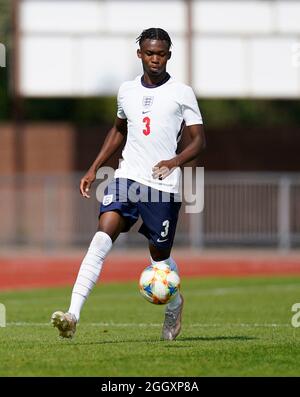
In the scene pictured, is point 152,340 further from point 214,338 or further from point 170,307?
point 214,338

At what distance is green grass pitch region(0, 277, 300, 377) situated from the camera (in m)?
9.39

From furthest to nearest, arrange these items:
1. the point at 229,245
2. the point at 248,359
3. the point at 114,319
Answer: the point at 229,245 < the point at 114,319 < the point at 248,359

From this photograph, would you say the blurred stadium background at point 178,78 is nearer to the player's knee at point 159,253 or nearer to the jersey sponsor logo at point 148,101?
the player's knee at point 159,253

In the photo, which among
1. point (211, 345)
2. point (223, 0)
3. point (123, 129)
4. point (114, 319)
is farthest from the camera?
point (223, 0)

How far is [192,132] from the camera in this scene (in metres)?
11.2

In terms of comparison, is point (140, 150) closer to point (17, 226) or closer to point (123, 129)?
point (123, 129)

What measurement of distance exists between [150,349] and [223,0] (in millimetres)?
25738

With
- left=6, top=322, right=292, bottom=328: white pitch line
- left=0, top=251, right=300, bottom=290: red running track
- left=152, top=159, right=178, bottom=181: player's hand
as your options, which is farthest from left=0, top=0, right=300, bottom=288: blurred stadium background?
left=152, top=159, right=178, bottom=181: player's hand

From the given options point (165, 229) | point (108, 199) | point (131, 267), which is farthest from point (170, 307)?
point (131, 267)

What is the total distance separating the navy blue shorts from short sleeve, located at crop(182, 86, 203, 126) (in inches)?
27.3

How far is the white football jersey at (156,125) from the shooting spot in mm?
11133

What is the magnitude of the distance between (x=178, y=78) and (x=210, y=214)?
4.83 metres

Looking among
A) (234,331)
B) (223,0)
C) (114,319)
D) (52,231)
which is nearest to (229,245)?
(52,231)

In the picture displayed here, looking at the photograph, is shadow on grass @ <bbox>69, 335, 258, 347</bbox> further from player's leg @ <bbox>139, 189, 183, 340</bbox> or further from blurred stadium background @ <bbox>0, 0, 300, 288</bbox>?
blurred stadium background @ <bbox>0, 0, 300, 288</bbox>
